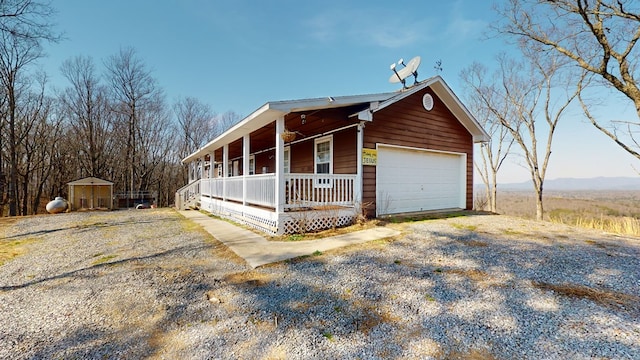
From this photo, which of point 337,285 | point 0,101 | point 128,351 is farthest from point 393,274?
point 0,101

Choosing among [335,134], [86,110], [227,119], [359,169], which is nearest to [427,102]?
[335,134]

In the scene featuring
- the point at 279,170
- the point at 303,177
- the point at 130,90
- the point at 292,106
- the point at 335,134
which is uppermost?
the point at 130,90

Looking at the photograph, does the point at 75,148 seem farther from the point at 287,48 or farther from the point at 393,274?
the point at 393,274

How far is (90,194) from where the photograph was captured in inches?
640

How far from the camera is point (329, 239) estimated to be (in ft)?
18.7

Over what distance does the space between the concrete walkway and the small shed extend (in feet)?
46.7

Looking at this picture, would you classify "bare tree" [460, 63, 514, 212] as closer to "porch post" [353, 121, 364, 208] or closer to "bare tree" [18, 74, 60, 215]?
"porch post" [353, 121, 364, 208]

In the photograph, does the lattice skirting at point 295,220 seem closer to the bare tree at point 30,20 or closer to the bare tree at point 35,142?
the bare tree at point 30,20

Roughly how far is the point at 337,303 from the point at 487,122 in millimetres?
22212

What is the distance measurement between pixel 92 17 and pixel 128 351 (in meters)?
13.1

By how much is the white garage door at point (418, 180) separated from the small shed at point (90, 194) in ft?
56.7

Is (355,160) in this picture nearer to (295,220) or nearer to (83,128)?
(295,220)

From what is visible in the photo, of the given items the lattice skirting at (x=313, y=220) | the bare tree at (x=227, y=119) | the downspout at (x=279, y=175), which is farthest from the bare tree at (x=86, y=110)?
the lattice skirting at (x=313, y=220)

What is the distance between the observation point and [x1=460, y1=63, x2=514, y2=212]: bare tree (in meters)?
18.6
